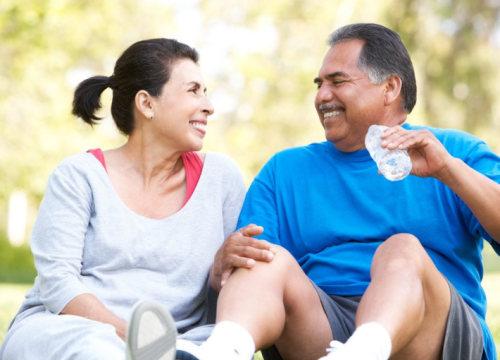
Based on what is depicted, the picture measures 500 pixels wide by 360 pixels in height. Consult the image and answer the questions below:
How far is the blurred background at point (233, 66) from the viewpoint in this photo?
37.0 ft

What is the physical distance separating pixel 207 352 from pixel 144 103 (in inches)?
57.0

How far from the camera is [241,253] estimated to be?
262 cm

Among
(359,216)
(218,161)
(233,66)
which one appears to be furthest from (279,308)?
(233,66)

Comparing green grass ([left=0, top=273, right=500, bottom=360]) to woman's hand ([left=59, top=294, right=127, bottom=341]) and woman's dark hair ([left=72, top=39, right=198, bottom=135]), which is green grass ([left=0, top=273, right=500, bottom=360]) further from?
woman's dark hair ([left=72, top=39, right=198, bottom=135])

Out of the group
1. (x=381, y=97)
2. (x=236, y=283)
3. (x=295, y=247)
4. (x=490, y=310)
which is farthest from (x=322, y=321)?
(x=490, y=310)

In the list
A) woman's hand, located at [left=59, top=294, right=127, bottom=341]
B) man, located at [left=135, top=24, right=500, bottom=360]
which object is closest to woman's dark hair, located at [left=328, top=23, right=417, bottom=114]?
man, located at [left=135, top=24, right=500, bottom=360]

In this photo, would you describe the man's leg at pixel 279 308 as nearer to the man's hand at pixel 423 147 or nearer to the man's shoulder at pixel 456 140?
the man's hand at pixel 423 147

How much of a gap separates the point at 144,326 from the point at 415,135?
1.24m

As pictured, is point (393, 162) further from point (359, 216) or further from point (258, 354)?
point (258, 354)

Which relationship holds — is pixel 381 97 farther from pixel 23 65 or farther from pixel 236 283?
pixel 23 65

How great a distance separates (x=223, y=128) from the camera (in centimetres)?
2086

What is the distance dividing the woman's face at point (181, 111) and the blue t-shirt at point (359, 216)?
357mm

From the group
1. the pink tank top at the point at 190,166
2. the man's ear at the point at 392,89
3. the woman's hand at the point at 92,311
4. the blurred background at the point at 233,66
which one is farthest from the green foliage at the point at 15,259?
the man's ear at the point at 392,89

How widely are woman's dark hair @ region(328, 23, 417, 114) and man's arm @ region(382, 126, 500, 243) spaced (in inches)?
26.1
